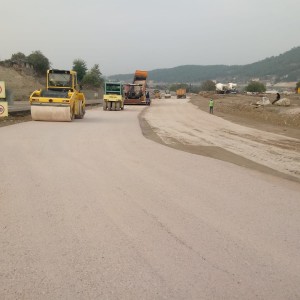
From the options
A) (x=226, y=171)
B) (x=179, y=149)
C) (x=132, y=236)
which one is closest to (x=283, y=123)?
(x=179, y=149)

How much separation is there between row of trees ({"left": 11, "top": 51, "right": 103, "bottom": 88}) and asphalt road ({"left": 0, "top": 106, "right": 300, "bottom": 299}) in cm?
7617

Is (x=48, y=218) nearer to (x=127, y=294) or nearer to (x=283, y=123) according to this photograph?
(x=127, y=294)

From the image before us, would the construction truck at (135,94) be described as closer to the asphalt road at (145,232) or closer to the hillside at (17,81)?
the hillside at (17,81)

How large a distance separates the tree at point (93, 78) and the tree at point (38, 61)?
12624 mm

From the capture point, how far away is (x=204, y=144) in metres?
13.8

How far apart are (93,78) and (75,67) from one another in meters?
8.83

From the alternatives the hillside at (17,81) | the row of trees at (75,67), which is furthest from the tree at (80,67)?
the hillside at (17,81)

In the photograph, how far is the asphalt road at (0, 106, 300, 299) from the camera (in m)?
3.52

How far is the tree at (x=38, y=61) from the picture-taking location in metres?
83.6

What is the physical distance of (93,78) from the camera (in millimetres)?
97750

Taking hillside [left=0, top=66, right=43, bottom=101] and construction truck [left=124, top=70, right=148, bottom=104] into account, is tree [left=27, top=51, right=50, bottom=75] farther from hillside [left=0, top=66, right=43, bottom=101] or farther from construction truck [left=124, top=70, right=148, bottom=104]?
construction truck [left=124, top=70, right=148, bottom=104]

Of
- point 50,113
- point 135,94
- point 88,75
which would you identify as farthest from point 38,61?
point 50,113

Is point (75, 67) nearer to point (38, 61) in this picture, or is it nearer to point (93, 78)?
point (93, 78)

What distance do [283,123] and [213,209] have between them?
20.7 metres
